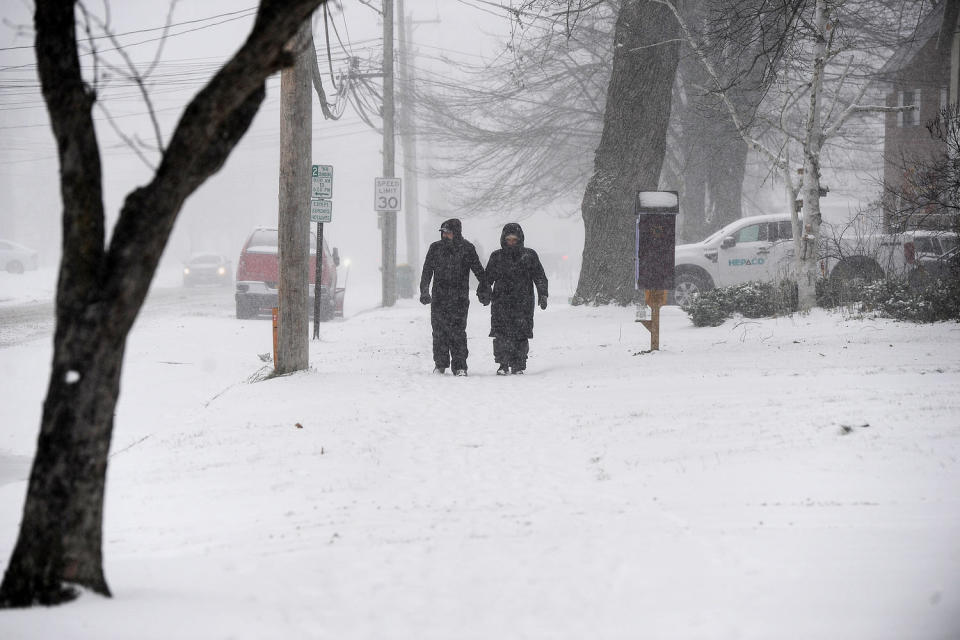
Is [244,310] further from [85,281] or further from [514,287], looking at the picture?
[85,281]

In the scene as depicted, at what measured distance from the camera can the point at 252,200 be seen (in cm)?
8194

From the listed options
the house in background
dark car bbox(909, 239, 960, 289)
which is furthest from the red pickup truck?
the house in background

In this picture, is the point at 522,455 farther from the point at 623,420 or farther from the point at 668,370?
the point at 668,370

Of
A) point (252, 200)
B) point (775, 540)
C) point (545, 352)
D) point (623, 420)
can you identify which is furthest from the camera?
point (252, 200)

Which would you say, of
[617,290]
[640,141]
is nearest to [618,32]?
[640,141]

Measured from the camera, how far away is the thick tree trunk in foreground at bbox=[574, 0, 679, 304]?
15.8 meters

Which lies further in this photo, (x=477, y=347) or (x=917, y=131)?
(x=917, y=131)

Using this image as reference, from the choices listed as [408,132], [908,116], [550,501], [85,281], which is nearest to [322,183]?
[550,501]

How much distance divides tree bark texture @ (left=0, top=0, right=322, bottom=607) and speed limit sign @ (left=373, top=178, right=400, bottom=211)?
17.1 metres

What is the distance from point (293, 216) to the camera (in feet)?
31.7

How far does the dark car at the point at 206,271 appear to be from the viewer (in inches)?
1547

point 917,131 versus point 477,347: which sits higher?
point 917,131

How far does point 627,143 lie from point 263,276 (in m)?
8.09

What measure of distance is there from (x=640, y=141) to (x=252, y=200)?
70374mm
